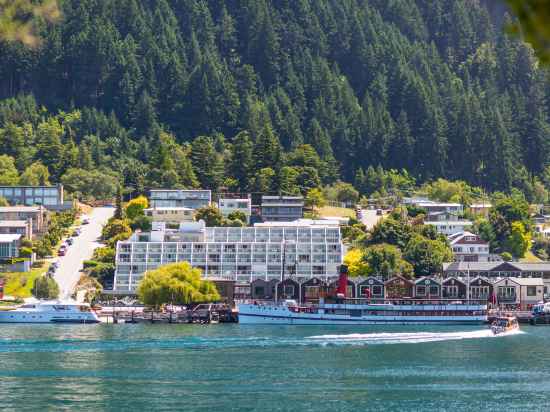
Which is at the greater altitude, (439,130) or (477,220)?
(439,130)

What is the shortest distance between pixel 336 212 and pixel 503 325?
57663mm

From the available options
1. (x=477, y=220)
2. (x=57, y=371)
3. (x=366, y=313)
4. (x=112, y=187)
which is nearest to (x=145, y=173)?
(x=112, y=187)

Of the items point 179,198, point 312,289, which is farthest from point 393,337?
point 179,198

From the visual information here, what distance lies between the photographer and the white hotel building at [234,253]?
132 meters

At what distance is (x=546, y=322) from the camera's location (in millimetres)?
121688

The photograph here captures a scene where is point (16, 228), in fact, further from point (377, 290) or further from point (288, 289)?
point (377, 290)

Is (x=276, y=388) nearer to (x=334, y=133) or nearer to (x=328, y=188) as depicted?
(x=328, y=188)

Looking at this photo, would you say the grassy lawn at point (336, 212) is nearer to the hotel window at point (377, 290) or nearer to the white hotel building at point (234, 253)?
the white hotel building at point (234, 253)

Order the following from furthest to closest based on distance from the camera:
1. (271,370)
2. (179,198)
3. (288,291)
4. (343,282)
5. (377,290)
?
(179,198)
(288,291)
(377,290)
(343,282)
(271,370)

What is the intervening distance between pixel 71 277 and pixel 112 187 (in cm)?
3548

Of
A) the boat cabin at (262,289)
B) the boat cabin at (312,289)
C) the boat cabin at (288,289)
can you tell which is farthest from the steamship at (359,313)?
the boat cabin at (262,289)

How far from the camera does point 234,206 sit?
155 metres

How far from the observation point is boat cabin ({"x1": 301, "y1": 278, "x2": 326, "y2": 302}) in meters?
127

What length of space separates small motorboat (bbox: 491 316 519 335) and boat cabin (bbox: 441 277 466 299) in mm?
18917
